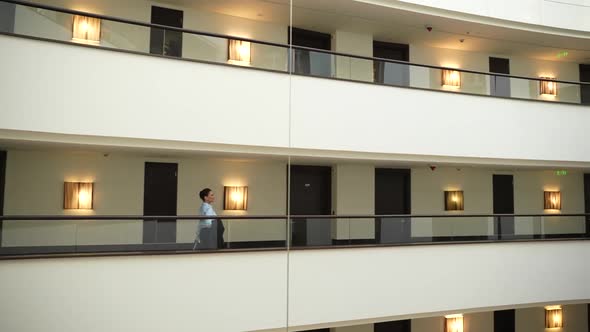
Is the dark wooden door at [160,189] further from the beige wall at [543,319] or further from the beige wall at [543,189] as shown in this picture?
the beige wall at [543,319]

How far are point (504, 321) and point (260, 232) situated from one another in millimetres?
8550

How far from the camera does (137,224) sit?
8.59 meters

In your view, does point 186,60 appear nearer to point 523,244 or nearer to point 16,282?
point 16,282

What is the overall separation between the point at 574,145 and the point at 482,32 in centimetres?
353

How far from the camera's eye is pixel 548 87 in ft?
41.3

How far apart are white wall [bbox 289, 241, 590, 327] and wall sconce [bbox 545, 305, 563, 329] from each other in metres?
2.69

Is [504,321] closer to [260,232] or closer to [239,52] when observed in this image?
[260,232]

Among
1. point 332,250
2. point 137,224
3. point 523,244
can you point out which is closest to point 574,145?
point 523,244

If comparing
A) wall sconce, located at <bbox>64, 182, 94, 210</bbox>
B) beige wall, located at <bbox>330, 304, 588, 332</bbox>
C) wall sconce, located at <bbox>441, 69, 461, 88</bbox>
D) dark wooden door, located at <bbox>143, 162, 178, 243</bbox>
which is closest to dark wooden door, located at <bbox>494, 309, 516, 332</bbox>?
beige wall, located at <bbox>330, 304, 588, 332</bbox>

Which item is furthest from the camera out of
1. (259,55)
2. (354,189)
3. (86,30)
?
(354,189)

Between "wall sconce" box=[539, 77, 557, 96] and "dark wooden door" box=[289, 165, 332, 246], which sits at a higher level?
"wall sconce" box=[539, 77, 557, 96]

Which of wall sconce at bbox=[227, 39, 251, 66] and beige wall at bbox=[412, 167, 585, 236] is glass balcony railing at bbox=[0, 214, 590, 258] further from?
wall sconce at bbox=[227, 39, 251, 66]

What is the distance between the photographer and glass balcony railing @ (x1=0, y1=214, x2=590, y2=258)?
7.96m

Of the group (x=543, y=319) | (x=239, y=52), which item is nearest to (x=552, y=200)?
(x=543, y=319)
